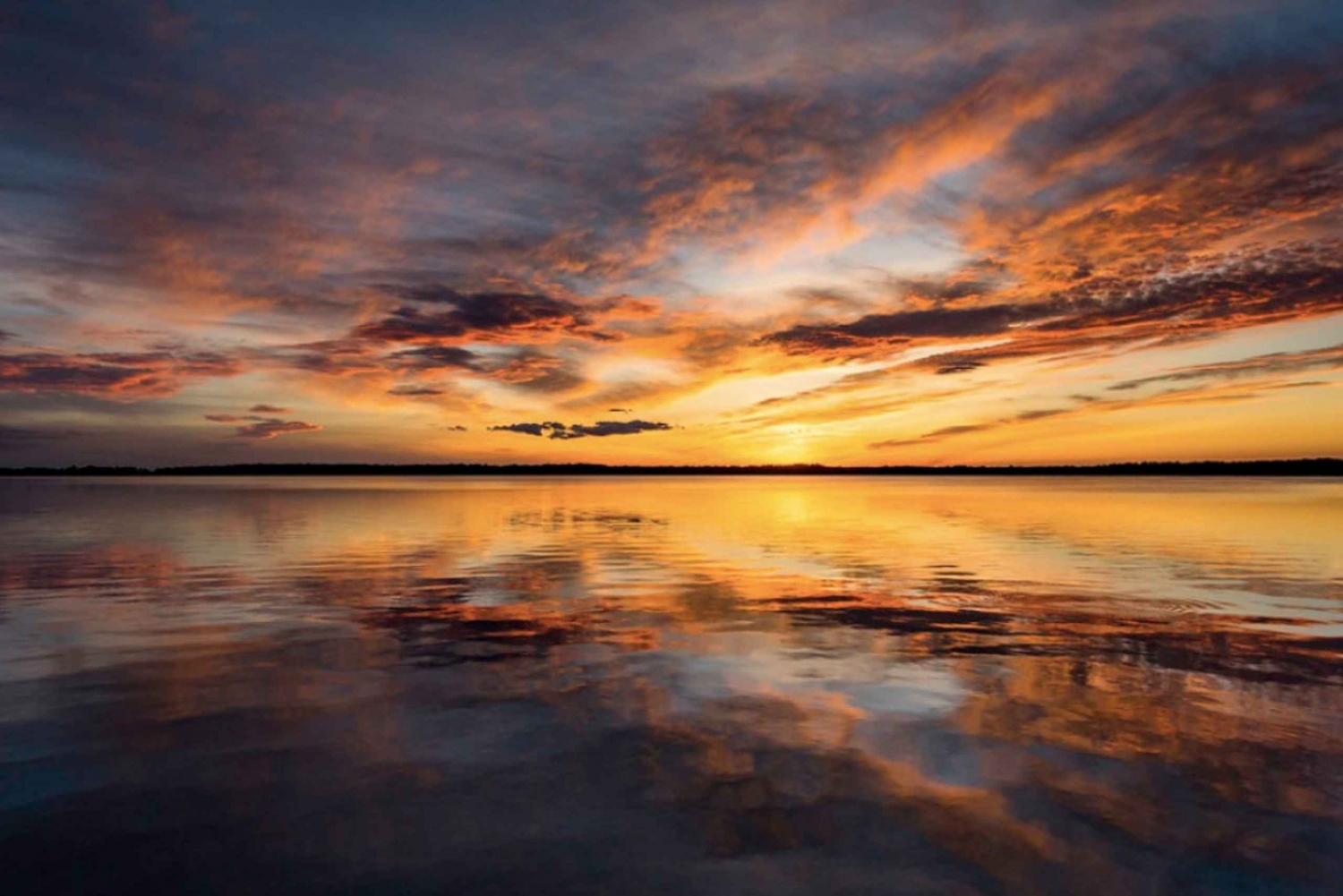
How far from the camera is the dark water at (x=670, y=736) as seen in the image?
7703 mm

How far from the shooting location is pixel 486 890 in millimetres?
7191

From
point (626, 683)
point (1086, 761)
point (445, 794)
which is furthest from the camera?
point (626, 683)

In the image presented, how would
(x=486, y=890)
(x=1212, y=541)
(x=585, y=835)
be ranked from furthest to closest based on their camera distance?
(x=1212, y=541) → (x=585, y=835) → (x=486, y=890)

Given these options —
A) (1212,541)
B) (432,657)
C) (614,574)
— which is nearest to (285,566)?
(614,574)

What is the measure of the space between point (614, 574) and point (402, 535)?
19421 mm

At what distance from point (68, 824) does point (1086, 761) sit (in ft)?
36.3

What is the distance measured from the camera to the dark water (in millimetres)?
7703

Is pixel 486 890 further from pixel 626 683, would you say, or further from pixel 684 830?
pixel 626 683

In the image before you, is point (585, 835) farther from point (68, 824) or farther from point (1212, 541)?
point (1212, 541)

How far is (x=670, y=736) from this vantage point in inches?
444

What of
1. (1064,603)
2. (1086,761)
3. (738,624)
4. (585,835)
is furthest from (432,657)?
(1064,603)

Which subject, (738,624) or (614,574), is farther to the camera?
(614,574)

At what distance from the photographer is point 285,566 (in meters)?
29.9

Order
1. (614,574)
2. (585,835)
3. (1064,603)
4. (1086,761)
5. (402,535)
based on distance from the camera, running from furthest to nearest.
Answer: (402,535) < (614,574) < (1064,603) < (1086,761) < (585,835)
